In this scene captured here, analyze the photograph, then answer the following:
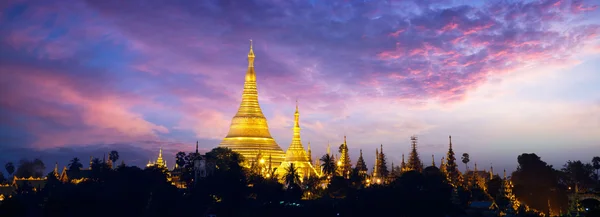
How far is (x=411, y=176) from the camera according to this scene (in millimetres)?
78750

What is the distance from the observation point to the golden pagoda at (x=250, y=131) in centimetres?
11188

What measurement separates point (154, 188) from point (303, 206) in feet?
56.7

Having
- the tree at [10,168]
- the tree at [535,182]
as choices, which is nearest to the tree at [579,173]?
the tree at [535,182]

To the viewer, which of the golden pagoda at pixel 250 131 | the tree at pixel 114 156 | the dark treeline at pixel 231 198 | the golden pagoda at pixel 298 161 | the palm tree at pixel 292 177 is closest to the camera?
the dark treeline at pixel 231 198

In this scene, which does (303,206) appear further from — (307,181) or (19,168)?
(19,168)

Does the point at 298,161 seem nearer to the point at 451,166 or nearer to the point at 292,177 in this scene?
the point at 292,177

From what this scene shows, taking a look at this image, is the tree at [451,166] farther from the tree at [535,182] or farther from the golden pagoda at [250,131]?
the golden pagoda at [250,131]

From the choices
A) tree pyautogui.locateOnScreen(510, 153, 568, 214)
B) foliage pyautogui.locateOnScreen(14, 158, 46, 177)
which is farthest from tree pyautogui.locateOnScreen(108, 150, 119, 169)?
tree pyautogui.locateOnScreen(510, 153, 568, 214)

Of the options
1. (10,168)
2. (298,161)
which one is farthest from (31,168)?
(298,161)

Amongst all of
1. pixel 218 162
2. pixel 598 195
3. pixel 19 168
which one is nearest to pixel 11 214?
pixel 218 162

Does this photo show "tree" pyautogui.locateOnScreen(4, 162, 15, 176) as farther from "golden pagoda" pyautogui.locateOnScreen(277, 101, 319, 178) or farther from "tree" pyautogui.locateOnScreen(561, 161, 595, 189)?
"tree" pyautogui.locateOnScreen(561, 161, 595, 189)

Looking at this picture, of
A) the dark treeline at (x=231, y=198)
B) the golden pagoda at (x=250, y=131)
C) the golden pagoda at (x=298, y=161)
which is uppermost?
the golden pagoda at (x=250, y=131)

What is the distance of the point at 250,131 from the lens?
11594 centimetres

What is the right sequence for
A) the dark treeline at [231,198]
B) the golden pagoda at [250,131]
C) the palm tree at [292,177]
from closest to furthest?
the dark treeline at [231,198] → the palm tree at [292,177] → the golden pagoda at [250,131]
